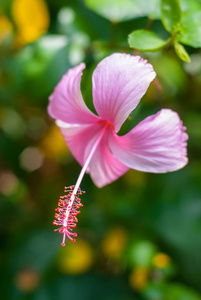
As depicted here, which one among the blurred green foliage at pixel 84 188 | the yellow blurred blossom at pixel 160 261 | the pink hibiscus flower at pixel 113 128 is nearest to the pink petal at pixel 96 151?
the pink hibiscus flower at pixel 113 128

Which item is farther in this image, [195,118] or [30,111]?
[30,111]

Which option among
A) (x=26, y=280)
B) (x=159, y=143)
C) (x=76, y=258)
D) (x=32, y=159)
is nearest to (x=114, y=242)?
(x=76, y=258)

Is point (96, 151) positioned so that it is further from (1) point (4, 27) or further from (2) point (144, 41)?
(1) point (4, 27)

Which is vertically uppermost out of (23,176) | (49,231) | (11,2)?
(11,2)

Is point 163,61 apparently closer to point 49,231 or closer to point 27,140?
point 27,140

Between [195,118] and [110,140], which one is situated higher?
[110,140]

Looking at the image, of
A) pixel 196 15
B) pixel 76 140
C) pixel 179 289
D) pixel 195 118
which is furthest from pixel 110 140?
pixel 195 118

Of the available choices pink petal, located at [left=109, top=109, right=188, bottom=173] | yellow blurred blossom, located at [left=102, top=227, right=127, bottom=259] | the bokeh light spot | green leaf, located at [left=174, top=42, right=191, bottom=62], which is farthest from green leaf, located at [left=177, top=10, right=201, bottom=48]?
the bokeh light spot
